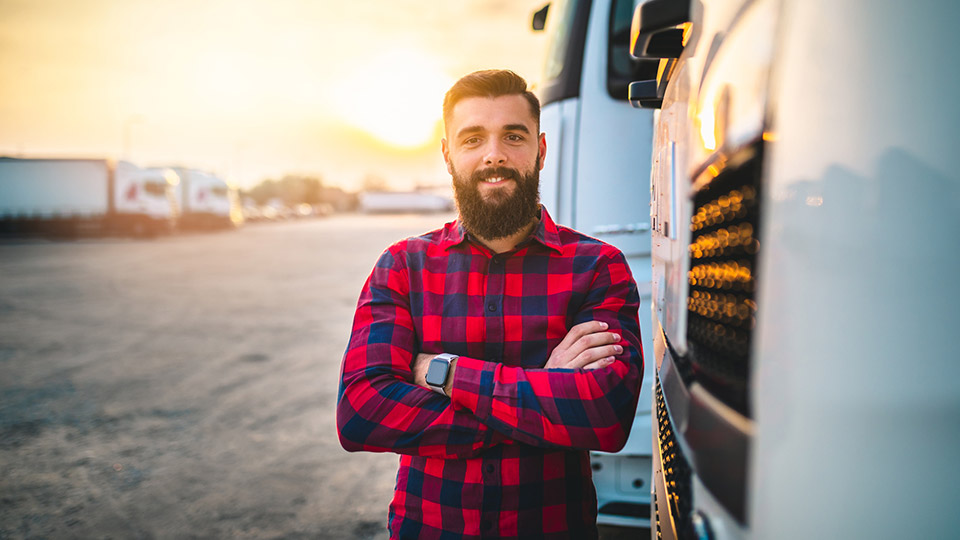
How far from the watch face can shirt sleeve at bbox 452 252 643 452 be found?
0.05m

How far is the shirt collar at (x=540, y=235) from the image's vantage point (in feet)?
5.92

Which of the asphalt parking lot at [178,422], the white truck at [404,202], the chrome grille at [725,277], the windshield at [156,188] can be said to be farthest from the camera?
the white truck at [404,202]

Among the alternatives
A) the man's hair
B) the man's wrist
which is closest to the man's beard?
the man's hair

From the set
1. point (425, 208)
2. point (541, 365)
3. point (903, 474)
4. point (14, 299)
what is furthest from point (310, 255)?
point (425, 208)

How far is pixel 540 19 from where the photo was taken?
3570mm

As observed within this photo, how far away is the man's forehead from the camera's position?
1.80m

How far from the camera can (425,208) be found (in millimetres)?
75875

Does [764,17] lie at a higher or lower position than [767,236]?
higher

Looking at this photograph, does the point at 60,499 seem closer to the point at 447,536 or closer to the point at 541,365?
the point at 447,536

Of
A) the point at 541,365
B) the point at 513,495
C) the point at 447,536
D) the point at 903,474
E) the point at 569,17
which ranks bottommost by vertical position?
A: the point at 447,536

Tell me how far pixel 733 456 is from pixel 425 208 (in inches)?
2991

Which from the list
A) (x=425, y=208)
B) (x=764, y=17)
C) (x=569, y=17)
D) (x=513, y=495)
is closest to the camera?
(x=764, y=17)

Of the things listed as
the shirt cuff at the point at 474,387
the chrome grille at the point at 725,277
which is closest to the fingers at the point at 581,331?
the shirt cuff at the point at 474,387

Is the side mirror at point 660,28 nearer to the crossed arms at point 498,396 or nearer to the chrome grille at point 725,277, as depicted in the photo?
the chrome grille at point 725,277
